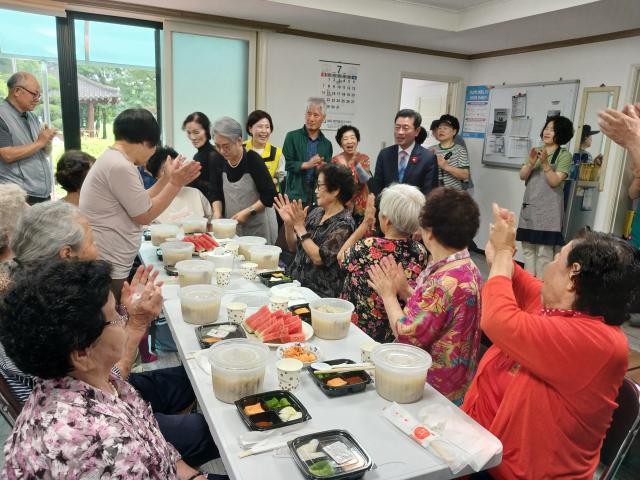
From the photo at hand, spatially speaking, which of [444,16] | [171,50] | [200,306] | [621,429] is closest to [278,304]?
[200,306]

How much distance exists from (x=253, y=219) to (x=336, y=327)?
1.74 metres

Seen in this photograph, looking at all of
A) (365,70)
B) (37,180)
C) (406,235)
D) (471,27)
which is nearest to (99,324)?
(406,235)

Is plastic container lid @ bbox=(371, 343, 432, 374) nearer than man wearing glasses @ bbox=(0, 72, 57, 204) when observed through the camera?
Yes

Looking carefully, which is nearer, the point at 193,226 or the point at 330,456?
the point at 330,456

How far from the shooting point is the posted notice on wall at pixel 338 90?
17.1ft

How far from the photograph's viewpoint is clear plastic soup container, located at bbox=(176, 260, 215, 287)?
2.04m

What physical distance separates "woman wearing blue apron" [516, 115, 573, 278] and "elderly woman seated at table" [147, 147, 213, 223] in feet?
10.0

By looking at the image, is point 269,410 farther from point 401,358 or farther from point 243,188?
point 243,188

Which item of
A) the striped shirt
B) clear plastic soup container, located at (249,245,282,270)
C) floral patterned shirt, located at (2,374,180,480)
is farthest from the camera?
the striped shirt

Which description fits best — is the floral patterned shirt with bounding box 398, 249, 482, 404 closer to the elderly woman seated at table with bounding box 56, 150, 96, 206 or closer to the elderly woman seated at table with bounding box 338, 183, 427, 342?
the elderly woman seated at table with bounding box 338, 183, 427, 342

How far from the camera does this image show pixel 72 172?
103 inches

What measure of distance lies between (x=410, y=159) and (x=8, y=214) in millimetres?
2678

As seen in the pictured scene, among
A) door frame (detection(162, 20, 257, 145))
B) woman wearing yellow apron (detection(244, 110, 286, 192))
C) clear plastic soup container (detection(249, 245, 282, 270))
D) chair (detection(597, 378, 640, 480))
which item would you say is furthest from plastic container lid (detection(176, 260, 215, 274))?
door frame (detection(162, 20, 257, 145))

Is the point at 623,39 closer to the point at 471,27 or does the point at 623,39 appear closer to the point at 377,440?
the point at 471,27
